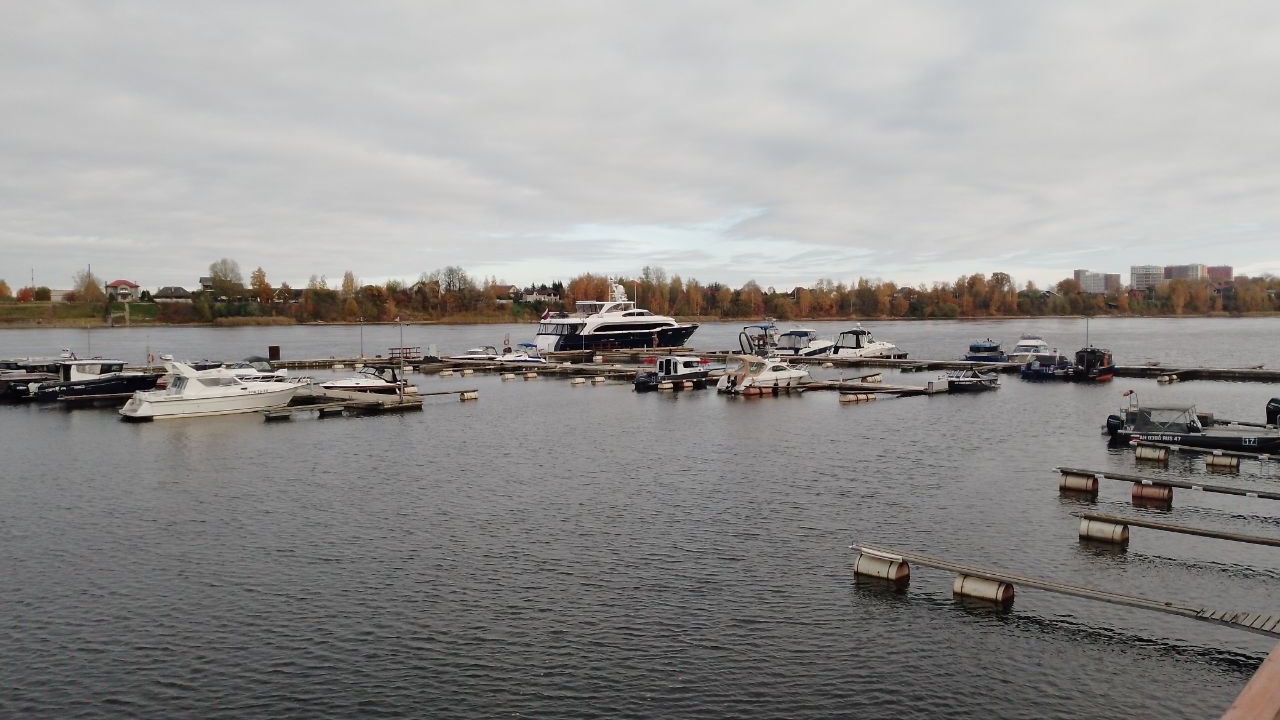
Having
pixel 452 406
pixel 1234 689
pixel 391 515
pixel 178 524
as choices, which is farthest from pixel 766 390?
pixel 1234 689

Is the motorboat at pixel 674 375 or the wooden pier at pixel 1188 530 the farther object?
the motorboat at pixel 674 375

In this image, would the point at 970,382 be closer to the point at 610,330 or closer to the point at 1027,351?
the point at 1027,351

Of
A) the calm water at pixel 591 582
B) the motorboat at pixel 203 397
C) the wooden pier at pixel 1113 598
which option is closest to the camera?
the calm water at pixel 591 582

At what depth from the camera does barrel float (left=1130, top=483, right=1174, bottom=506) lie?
35.6 meters

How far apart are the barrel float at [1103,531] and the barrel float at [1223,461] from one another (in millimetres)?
16309

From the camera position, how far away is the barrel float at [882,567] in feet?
86.1

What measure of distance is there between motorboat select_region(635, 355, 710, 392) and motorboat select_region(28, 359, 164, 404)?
1690 inches

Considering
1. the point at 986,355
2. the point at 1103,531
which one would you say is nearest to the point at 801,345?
the point at 986,355

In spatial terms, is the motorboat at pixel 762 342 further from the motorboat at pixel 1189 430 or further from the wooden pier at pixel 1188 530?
the wooden pier at pixel 1188 530

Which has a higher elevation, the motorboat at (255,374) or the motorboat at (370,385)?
the motorboat at (255,374)

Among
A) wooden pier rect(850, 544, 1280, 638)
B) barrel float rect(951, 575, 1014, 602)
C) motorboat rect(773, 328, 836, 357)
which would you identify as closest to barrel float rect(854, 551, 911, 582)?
wooden pier rect(850, 544, 1280, 638)

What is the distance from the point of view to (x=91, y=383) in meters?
72.4

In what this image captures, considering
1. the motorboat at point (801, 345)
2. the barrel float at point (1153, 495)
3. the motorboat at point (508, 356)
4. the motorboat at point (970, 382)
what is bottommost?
the barrel float at point (1153, 495)

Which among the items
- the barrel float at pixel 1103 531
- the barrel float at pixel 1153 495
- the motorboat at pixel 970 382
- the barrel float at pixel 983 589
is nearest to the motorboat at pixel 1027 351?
the motorboat at pixel 970 382
